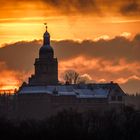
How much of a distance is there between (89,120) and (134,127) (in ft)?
45.8

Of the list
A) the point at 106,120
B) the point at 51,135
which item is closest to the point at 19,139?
the point at 51,135

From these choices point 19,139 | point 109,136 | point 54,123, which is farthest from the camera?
point 54,123

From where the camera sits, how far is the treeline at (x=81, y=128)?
5610 inches

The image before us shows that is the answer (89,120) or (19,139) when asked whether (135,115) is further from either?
(19,139)

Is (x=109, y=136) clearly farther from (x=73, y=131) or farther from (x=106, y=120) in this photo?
(x=106, y=120)

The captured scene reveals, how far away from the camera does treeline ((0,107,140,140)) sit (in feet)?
468

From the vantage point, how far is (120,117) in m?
169

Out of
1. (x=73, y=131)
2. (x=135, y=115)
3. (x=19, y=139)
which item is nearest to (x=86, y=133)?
(x=73, y=131)

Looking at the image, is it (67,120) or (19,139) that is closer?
(19,139)

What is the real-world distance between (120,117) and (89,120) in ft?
14.6

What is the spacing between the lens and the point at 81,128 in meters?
154

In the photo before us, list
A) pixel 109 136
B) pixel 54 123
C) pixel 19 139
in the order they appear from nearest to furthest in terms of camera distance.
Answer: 1. pixel 19 139
2. pixel 109 136
3. pixel 54 123

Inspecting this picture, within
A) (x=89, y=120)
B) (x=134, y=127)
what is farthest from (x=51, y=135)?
(x=89, y=120)

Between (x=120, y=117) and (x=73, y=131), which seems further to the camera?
(x=120, y=117)
